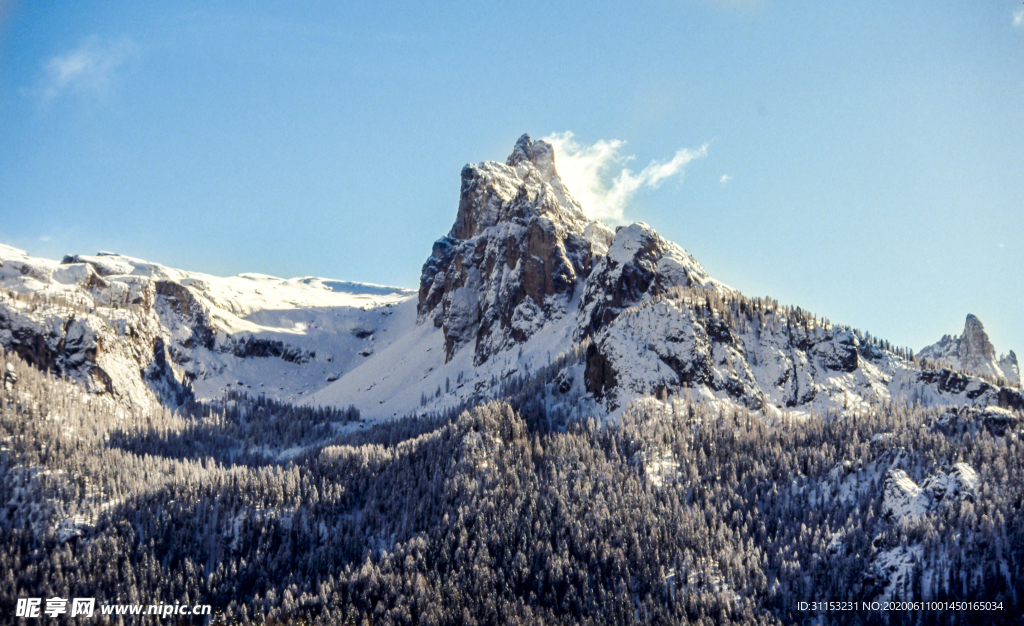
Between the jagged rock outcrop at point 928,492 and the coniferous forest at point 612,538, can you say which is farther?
the jagged rock outcrop at point 928,492

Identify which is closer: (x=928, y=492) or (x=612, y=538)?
(x=928, y=492)

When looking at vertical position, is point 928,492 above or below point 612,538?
above

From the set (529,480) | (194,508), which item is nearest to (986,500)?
(529,480)

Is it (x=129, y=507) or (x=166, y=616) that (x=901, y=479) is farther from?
(x=129, y=507)

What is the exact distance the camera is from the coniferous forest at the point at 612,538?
149875 millimetres

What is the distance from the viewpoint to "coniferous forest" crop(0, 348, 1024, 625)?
150m

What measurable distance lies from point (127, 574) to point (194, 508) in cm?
2686

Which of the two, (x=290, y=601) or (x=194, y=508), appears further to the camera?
(x=194, y=508)

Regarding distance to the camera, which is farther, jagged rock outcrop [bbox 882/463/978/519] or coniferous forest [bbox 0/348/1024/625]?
jagged rock outcrop [bbox 882/463/978/519]

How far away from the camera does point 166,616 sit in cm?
16150

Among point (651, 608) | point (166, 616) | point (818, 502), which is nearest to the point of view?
point (651, 608)

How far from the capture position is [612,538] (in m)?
169

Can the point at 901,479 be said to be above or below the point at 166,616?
above

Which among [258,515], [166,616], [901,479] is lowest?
[166,616]
